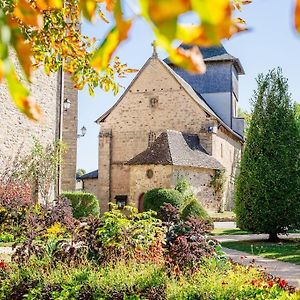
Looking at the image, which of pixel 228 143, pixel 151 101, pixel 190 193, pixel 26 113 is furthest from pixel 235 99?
pixel 26 113

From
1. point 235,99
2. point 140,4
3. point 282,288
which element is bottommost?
point 282,288

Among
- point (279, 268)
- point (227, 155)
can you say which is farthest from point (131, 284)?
point (227, 155)

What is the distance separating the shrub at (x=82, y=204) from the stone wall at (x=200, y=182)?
502 cm

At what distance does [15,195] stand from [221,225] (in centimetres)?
1173

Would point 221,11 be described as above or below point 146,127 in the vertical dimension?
below

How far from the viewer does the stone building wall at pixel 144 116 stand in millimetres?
31250

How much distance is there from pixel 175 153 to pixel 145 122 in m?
4.83

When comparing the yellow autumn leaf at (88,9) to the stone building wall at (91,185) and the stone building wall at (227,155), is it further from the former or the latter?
the stone building wall at (91,185)

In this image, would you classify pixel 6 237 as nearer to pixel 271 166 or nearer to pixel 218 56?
pixel 271 166

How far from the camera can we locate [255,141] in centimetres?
1764

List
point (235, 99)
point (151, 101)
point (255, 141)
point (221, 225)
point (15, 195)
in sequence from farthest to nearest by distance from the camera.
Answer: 1. point (235, 99)
2. point (151, 101)
3. point (221, 225)
4. point (255, 141)
5. point (15, 195)

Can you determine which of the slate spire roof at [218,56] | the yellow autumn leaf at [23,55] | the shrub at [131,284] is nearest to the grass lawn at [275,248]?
the shrub at [131,284]

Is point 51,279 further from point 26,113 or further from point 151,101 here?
point 151,101

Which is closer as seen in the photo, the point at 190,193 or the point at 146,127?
the point at 190,193
